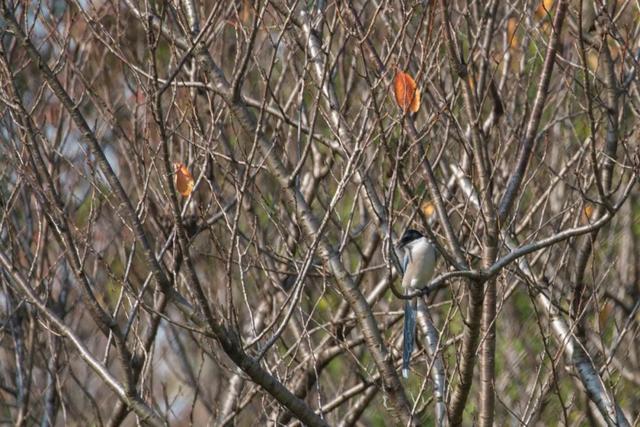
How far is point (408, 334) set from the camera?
5121mm

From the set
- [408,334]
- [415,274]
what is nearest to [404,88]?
[415,274]

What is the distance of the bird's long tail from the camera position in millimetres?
5055

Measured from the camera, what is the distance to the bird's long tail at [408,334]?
505 cm

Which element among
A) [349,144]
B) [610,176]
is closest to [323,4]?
[349,144]

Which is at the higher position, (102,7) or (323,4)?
(102,7)

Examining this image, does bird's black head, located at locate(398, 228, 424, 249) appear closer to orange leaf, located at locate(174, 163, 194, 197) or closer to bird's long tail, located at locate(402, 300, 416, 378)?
bird's long tail, located at locate(402, 300, 416, 378)

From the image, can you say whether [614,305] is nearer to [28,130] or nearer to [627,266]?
[627,266]

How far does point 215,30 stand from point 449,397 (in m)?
2.93

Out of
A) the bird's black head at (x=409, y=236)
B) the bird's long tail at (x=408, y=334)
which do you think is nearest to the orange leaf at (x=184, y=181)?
the bird's black head at (x=409, y=236)

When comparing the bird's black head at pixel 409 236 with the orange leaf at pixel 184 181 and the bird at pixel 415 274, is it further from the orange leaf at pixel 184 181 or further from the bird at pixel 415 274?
the orange leaf at pixel 184 181

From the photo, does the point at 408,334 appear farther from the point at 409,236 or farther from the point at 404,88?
the point at 404,88

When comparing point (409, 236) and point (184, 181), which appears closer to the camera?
point (184, 181)

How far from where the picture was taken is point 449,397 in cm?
475

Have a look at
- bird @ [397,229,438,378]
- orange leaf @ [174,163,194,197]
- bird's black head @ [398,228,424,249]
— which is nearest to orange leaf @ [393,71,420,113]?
bird @ [397,229,438,378]
